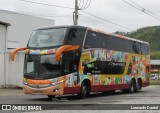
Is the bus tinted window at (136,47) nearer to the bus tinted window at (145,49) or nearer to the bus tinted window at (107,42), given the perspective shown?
the bus tinted window at (145,49)

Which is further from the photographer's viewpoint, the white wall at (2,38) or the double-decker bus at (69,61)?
the white wall at (2,38)

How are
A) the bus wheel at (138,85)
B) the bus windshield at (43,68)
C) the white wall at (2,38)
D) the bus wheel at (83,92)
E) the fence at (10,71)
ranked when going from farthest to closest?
the white wall at (2,38), the fence at (10,71), the bus wheel at (138,85), the bus wheel at (83,92), the bus windshield at (43,68)

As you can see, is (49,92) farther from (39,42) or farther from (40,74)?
(39,42)

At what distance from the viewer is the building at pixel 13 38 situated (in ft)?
110

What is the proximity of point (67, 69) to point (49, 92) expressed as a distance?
5.00 ft

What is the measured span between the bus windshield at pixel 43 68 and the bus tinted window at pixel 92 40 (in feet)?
8.57

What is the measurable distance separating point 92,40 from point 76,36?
1.93 m

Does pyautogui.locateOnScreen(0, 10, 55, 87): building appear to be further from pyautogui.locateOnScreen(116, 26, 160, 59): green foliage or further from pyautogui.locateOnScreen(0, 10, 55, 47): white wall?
pyautogui.locateOnScreen(116, 26, 160, 59): green foliage

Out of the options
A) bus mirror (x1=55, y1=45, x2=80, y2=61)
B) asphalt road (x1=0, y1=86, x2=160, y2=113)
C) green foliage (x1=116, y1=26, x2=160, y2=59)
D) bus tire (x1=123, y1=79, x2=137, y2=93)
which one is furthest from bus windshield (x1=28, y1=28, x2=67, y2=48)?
green foliage (x1=116, y1=26, x2=160, y2=59)

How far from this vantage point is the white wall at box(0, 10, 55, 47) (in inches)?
2287

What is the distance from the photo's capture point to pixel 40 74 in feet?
68.4

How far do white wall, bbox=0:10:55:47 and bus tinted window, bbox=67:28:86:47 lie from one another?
35.6m

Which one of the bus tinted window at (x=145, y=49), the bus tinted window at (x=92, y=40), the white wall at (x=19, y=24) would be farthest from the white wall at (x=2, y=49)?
the white wall at (x=19, y=24)

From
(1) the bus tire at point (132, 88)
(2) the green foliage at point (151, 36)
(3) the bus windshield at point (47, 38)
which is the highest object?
(2) the green foliage at point (151, 36)
